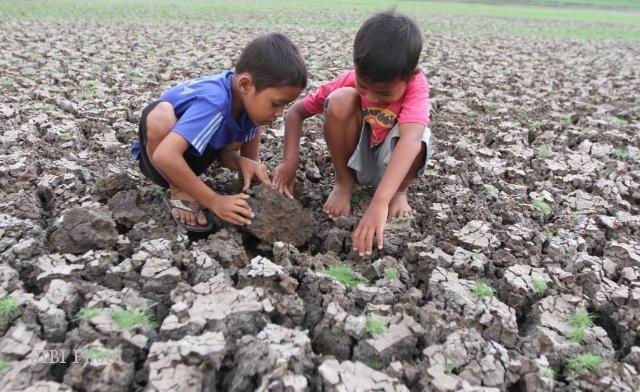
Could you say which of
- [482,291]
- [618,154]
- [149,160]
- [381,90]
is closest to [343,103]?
[381,90]

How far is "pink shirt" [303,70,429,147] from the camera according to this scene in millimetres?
2639

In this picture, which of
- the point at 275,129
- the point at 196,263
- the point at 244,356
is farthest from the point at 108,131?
the point at 244,356

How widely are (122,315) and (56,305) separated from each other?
263mm

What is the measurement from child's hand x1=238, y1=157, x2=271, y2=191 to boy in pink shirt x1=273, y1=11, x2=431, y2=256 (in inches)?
5.2

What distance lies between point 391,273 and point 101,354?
48.6 inches

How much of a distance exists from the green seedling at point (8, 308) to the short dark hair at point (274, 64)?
141 centimetres

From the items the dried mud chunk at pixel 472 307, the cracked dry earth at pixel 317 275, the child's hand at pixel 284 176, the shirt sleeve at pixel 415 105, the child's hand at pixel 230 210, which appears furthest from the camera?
the child's hand at pixel 284 176

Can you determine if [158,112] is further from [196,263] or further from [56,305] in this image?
[56,305]

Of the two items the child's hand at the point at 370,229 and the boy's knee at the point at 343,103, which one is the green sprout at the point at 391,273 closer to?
the child's hand at the point at 370,229

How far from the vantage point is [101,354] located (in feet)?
5.52

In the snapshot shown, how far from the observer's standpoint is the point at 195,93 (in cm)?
254

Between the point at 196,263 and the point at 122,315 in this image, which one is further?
the point at 196,263

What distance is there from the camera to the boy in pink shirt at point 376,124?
2.32 metres

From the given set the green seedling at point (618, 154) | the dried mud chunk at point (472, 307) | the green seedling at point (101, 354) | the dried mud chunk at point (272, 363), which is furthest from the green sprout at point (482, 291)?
the green seedling at point (618, 154)
